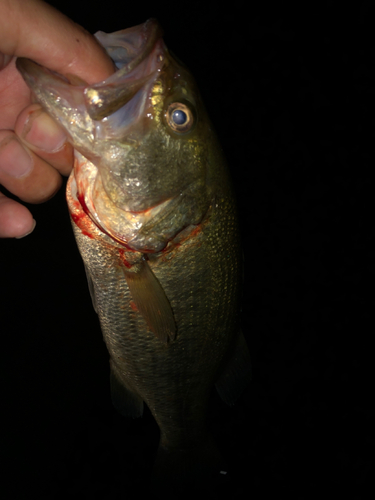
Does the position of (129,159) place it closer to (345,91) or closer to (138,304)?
(138,304)

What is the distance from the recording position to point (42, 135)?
0.83 m

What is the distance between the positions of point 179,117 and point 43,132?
0.37m

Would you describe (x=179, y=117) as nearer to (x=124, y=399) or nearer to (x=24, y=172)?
(x=24, y=172)

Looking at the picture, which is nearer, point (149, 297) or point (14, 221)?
point (149, 297)

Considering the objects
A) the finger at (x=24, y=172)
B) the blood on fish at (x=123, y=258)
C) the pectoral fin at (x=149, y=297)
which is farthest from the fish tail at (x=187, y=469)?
the finger at (x=24, y=172)

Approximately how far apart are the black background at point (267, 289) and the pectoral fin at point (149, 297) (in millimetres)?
1509

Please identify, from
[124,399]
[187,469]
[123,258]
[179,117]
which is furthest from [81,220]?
[187,469]

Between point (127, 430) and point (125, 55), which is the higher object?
point (125, 55)

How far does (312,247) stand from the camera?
147 inches

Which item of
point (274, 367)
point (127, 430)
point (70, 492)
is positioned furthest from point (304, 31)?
point (70, 492)

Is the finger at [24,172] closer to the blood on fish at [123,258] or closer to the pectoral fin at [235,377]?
the blood on fish at [123,258]

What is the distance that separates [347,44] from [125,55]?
3517 millimetres

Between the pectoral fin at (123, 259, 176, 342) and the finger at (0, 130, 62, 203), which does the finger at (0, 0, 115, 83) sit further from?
the pectoral fin at (123, 259, 176, 342)

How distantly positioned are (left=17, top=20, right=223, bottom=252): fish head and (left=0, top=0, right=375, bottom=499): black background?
159cm
